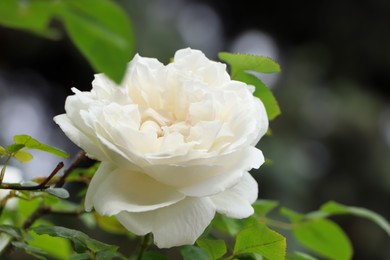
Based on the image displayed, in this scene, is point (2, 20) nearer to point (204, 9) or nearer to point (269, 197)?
point (269, 197)

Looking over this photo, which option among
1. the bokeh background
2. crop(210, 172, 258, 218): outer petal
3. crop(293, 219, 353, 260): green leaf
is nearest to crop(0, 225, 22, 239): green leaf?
crop(210, 172, 258, 218): outer petal

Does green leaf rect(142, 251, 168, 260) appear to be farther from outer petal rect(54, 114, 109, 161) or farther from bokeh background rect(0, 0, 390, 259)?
bokeh background rect(0, 0, 390, 259)

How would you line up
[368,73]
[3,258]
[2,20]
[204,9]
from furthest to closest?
[204,9], [368,73], [3,258], [2,20]

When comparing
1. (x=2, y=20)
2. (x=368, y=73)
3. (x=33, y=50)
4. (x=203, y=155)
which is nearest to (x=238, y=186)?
(x=203, y=155)

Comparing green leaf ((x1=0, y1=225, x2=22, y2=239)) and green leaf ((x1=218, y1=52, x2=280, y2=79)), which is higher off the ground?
green leaf ((x1=218, y1=52, x2=280, y2=79))

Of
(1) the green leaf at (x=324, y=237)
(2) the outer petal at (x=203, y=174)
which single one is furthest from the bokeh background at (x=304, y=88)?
(2) the outer petal at (x=203, y=174)

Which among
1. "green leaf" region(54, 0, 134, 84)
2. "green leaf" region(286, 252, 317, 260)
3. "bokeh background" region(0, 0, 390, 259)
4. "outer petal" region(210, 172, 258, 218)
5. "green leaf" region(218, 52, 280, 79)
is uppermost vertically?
"green leaf" region(54, 0, 134, 84)

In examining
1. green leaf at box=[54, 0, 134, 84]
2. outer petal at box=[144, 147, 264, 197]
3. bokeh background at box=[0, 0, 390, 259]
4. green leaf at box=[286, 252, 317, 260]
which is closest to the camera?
green leaf at box=[54, 0, 134, 84]

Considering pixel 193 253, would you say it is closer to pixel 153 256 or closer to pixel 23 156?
pixel 153 256
